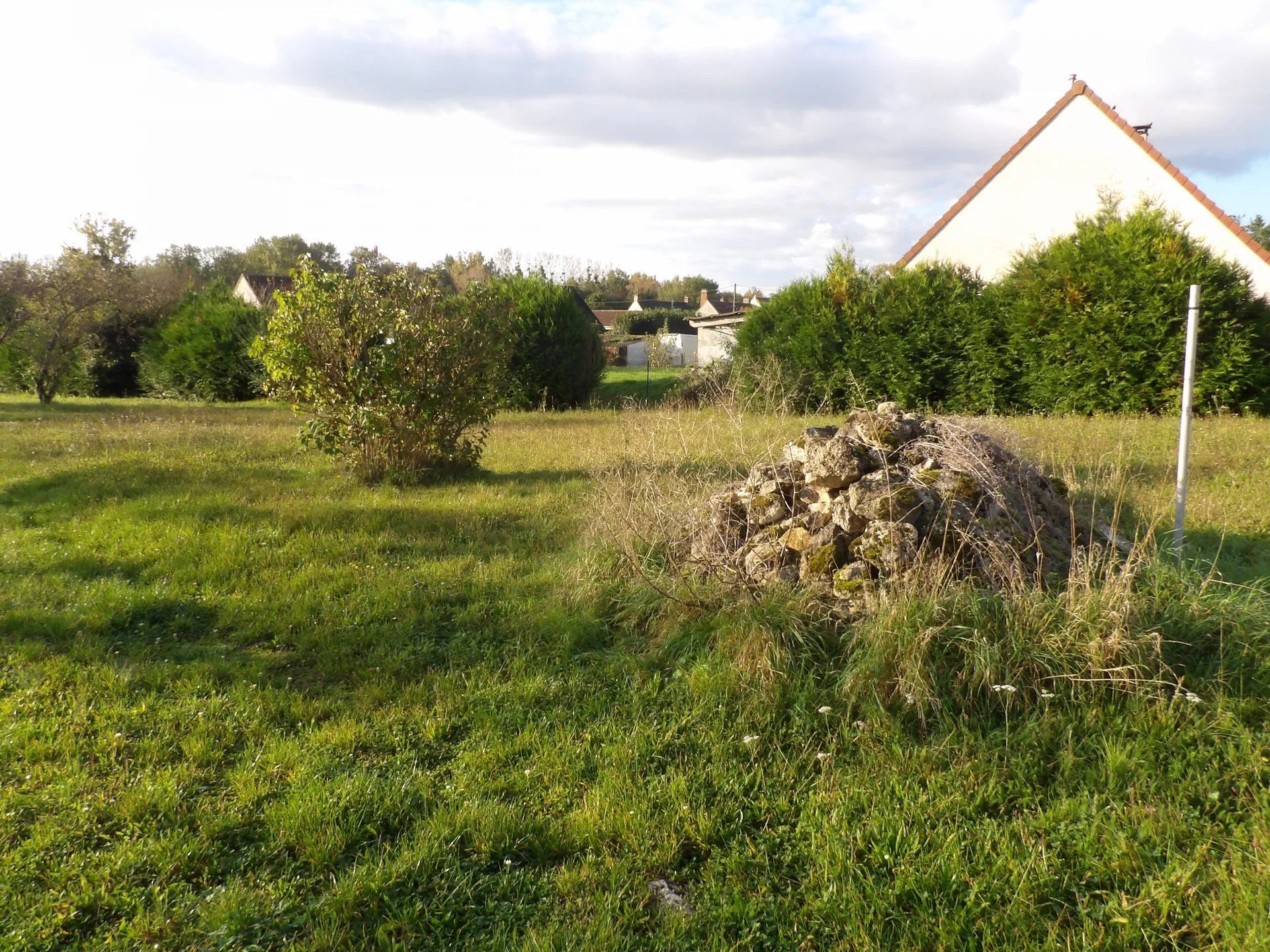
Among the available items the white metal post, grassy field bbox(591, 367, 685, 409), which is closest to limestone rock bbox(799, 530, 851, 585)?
the white metal post

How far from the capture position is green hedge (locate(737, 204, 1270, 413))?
15023 mm

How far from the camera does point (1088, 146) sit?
2002 cm

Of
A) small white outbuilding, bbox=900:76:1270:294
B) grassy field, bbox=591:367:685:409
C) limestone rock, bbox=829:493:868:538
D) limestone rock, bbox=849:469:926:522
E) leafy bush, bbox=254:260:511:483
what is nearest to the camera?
limestone rock, bbox=849:469:926:522

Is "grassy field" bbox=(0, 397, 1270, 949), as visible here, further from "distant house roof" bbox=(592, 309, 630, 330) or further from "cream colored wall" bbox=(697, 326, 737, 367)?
"distant house roof" bbox=(592, 309, 630, 330)

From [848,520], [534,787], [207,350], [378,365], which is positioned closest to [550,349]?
[207,350]

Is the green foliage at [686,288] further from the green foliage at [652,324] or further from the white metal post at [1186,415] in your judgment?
the white metal post at [1186,415]

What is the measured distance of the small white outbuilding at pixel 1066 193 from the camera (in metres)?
18.3

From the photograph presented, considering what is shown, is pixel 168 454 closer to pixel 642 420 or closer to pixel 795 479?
pixel 642 420

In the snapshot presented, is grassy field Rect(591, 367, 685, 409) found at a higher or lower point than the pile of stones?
higher

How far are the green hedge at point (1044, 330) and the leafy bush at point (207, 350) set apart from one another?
549 inches

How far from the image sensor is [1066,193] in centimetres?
2038

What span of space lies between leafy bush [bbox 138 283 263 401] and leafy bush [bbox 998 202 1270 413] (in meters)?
19.3

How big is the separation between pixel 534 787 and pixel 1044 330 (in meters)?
15.7

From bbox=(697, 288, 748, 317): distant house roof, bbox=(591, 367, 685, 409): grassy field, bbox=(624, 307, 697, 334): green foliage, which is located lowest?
bbox=(591, 367, 685, 409): grassy field
